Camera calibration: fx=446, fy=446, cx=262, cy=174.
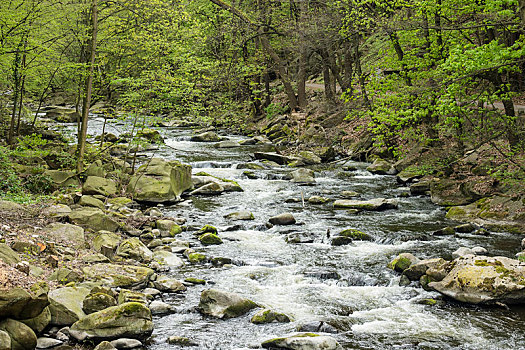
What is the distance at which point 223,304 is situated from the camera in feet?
23.1

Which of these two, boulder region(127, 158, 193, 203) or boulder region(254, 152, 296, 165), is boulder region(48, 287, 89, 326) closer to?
boulder region(127, 158, 193, 203)

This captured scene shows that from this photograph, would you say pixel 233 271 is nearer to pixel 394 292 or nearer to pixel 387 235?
pixel 394 292

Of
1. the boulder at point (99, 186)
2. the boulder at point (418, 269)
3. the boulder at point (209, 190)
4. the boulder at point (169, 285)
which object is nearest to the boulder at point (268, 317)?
the boulder at point (169, 285)

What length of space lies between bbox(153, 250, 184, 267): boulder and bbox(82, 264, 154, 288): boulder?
932 millimetres

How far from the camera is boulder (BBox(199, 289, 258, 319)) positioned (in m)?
6.93

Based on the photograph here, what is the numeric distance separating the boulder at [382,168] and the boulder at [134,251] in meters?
12.0

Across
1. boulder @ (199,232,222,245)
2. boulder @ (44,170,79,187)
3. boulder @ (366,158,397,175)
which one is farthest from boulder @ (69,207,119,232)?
boulder @ (366,158,397,175)

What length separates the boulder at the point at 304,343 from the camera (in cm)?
567

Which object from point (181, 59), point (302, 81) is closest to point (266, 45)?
point (302, 81)

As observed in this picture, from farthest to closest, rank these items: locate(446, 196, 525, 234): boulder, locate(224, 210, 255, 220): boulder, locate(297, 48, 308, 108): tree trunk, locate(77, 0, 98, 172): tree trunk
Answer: locate(297, 48, 308, 108): tree trunk
locate(77, 0, 98, 172): tree trunk
locate(224, 210, 255, 220): boulder
locate(446, 196, 525, 234): boulder

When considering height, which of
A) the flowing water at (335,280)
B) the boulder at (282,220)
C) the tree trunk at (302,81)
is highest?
the tree trunk at (302,81)

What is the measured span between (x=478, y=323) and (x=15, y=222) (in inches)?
323

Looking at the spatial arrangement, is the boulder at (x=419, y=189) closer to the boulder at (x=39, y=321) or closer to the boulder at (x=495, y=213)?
the boulder at (x=495, y=213)

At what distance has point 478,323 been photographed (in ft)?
21.9
